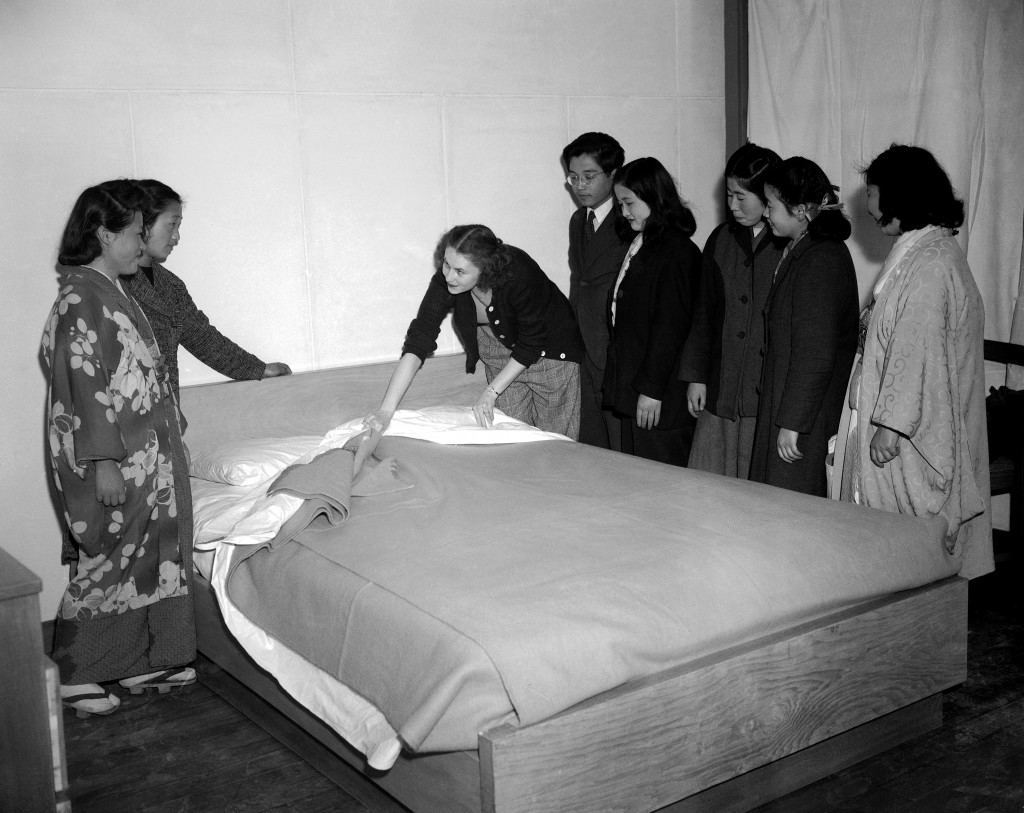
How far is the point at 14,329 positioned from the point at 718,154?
2.79m

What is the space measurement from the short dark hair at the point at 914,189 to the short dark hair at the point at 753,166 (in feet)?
1.24

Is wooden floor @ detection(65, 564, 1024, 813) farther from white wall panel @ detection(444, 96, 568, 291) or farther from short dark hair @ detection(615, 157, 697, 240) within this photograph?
white wall panel @ detection(444, 96, 568, 291)

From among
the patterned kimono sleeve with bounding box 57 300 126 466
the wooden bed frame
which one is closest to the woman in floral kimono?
the patterned kimono sleeve with bounding box 57 300 126 466

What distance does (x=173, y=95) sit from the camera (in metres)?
3.37

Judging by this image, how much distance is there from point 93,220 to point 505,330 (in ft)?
4.37

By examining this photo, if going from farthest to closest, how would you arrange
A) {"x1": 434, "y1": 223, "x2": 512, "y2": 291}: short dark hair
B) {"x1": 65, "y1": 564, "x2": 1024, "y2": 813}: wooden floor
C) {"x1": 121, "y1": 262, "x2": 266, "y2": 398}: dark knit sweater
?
{"x1": 434, "y1": 223, "x2": 512, "y2": 291}: short dark hair → {"x1": 121, "y1": 262, "x2": 266, "y2": 398}: dark knit sweater → {"x1": 65, "y1": 564, "x2": 1024, "y2": 813}: wooden floor

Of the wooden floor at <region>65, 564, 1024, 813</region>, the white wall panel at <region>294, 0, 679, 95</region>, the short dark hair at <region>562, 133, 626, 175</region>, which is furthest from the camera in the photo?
the short dark hair at <region>562, 133, 626, 175</region>

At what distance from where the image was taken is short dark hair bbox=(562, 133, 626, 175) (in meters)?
3.80

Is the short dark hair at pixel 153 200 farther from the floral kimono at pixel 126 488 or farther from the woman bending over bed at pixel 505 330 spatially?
the woman bending over bed at pixel 505 330

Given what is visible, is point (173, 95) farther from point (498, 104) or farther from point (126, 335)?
point (498, 104)

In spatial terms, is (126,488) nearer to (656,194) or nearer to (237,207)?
(237,207)

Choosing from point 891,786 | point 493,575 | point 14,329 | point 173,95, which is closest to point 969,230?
point 891,786

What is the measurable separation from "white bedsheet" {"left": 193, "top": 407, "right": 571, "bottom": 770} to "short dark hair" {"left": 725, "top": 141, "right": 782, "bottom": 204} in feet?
3.23

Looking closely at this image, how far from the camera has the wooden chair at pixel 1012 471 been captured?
3.53 meters
